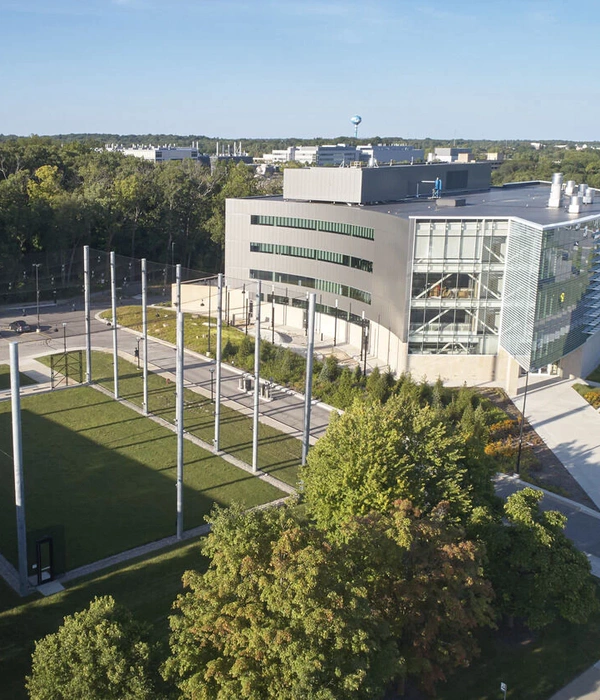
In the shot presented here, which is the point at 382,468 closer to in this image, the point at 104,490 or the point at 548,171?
the point at 104,490

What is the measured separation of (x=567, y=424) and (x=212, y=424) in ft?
62.6

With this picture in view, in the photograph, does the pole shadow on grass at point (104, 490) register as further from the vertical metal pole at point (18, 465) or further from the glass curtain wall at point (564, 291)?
the glass curtain wall at point (564, 291)

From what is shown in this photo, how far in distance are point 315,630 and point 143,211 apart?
74003mm

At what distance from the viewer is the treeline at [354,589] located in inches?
609

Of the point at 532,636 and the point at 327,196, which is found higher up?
the point at 327,196

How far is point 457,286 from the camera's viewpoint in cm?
4553

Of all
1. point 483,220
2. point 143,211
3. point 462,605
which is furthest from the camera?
point 143,211

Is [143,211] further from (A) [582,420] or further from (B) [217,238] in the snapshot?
(A) [582,420]

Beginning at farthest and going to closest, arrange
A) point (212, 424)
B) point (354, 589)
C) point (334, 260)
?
1. point (334, 260)
2. point (212, 424)
3. point (354, 589)

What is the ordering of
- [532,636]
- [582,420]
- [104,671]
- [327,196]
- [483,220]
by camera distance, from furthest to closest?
[327,196]
[483,220]
[582,420]
[532,636]
[104,671]

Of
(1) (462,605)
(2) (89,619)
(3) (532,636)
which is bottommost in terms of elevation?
(3) (532,636)

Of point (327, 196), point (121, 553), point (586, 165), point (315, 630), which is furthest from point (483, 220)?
point (586, 165)

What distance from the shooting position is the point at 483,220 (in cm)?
4419

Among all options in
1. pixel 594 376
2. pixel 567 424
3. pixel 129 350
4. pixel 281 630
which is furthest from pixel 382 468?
pixel 129 350
